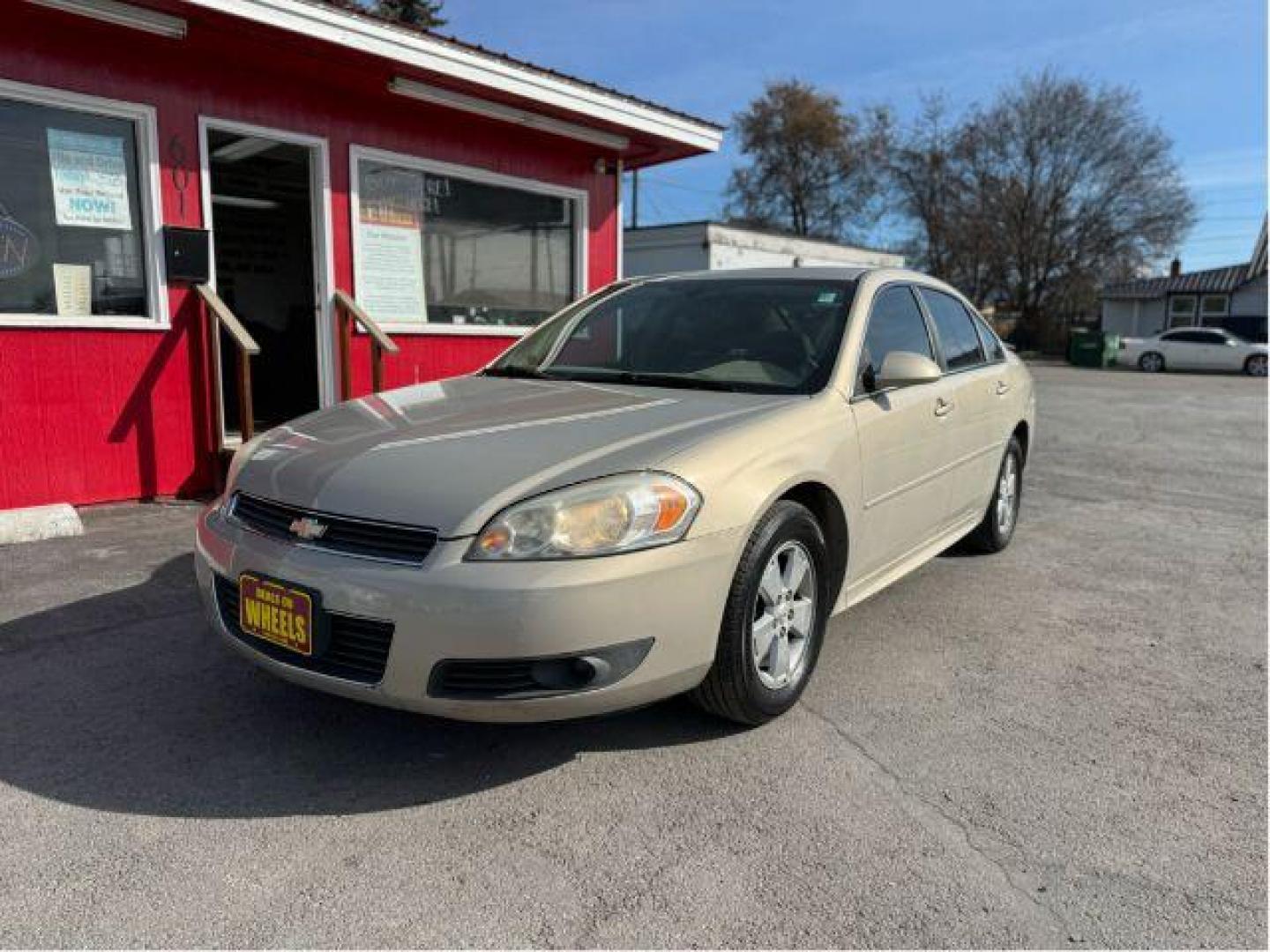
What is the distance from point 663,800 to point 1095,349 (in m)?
34.8

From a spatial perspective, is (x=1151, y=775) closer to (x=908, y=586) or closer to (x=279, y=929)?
Result: (x=908, y=586)

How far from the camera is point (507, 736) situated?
3.01 metres

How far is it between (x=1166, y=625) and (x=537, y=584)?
11.0 feet

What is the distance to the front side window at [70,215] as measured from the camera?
5.50m

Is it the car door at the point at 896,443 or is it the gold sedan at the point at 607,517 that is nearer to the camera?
the gold sedan at the point at 607,517

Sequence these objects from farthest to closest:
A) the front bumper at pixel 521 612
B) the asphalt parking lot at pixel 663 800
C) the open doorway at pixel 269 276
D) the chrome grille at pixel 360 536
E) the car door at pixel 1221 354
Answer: the car door at pixel 1221 354 → the open doorway at pixel 269 276 → the chrome grille at pixel 360 536 → the front bumper at pixel 521 612 → the asphalt parking lot at pixel 663 800

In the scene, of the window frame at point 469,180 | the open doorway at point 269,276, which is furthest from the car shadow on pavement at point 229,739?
the open doorway at point 269,276

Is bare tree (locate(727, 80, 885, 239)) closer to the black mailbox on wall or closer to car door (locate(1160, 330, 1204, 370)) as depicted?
car door (locate(1160, 330, 1204, 370))

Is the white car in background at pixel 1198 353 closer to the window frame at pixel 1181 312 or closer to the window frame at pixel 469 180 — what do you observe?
the window frame at pixel 1181 312

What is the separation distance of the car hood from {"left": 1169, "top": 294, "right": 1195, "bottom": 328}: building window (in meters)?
44.1

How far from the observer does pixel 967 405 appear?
4.51 m

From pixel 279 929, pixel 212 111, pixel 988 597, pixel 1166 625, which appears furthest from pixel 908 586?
pixel 212 111

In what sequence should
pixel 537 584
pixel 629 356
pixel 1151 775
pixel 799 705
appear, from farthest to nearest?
pixel 629 356, pixel 799 705, pixel 1151 775, pixel 537 584

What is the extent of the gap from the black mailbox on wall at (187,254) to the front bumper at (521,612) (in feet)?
13.6
